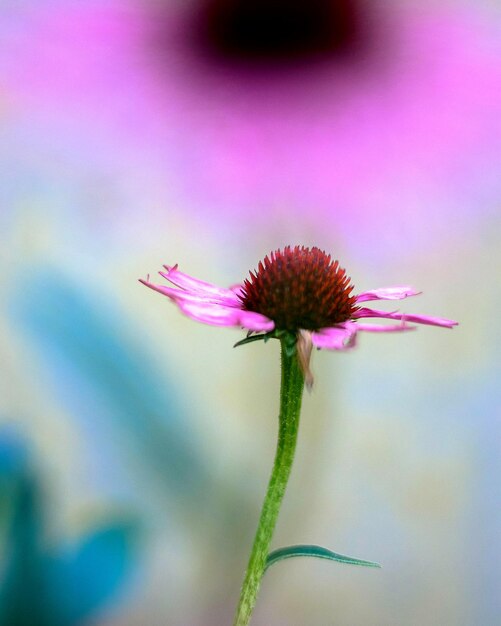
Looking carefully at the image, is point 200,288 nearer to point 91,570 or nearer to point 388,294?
point 388,294

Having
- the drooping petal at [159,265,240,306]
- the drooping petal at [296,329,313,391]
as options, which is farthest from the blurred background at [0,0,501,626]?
the drooping petal at [296,329,313,391]

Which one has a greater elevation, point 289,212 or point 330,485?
point 289,212

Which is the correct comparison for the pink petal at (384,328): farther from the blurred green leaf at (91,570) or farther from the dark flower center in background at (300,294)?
the blurred green leaf at (91,570)

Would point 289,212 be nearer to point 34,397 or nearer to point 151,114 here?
point 151,114

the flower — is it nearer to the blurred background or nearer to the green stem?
the green stem

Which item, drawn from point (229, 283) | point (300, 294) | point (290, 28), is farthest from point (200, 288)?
point (290, 28)

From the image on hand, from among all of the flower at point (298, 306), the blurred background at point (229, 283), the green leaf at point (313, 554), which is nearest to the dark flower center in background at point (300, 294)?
the flower at point (298, 306)

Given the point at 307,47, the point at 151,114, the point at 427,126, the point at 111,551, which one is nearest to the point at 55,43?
the point at 151,114
